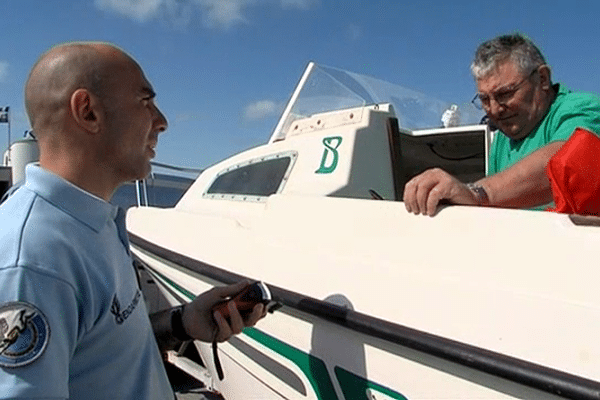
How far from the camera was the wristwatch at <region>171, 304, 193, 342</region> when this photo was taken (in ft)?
5.05

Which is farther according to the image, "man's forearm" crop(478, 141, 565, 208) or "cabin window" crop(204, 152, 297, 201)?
"cabin window" crop(204, 152, 297, 201)

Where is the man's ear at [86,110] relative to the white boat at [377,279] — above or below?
above

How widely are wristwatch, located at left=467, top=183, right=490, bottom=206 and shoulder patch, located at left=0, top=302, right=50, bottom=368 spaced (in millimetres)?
1307

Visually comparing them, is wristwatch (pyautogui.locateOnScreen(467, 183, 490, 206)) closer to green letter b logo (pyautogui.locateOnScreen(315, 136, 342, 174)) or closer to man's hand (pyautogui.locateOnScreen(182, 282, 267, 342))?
man's hand (pyautogui.locateOnScreen(182, 282, 267, 342))

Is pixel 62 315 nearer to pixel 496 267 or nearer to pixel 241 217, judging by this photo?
pixel 496 267

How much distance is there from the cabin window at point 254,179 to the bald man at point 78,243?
1.54 m

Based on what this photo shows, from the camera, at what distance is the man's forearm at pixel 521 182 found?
1.84 meters

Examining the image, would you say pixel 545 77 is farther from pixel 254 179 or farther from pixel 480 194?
pixel 254 179

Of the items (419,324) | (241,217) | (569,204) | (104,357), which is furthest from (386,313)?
(241,217)

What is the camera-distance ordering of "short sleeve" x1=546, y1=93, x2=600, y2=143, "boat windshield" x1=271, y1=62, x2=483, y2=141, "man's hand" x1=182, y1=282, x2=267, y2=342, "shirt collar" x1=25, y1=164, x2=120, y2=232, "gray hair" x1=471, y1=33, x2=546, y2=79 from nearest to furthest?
"shirt collar" x1=25, y1=164, x2=120, y2=232 < "man's hand" x1=182, y1=282, x2=267, y2=342 < "short sleeve" x1=546, y1=93, x2=600, y2=143 < "gray hair" x1=471, y1=33, x2=546, y2=79 < "boat windshield" x1=271, y1=62, x2=483, y2=141

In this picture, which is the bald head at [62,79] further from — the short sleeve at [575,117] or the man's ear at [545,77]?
the man's ear at [545,77]

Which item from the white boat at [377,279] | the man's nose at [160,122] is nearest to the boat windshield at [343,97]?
the white boat at [377,279]

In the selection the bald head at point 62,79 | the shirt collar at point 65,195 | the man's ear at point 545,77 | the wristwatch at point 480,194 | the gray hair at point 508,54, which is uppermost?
the gray hair at point 508,54

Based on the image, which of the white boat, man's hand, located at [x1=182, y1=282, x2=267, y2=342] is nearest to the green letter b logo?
the white boat
